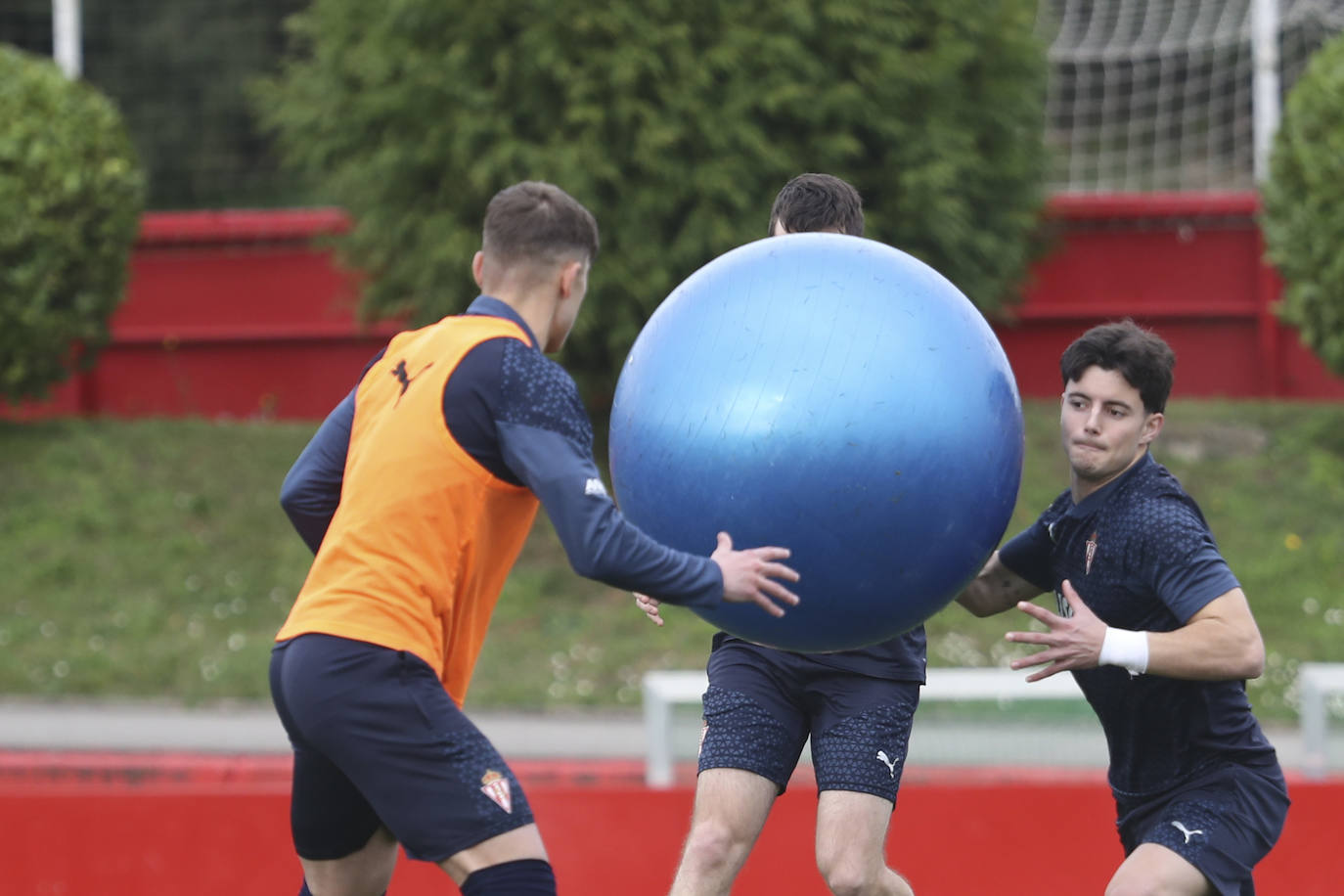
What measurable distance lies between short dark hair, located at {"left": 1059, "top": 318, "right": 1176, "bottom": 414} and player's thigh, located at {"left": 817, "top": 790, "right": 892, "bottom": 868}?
127 cm

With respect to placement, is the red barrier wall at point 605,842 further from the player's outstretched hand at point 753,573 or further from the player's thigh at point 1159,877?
the player's outstretched hand at point 753,573

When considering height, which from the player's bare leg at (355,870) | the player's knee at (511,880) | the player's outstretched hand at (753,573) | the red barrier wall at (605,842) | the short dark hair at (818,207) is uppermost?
the short dark hair at (818,207)

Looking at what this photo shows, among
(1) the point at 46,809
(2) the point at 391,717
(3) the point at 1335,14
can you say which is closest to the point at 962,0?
(3) the point at 1335,14

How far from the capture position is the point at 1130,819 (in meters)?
4.36

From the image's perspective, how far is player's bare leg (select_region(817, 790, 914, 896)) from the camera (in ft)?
14.3

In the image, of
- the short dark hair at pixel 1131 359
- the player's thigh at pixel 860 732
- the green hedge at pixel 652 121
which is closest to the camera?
the short dark hair at pixel 1131 359

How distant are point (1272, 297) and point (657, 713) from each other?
9016mm

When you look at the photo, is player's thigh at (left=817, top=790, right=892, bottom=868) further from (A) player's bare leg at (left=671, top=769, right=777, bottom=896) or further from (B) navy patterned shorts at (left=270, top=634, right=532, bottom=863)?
(B) navy patterned shorts at (left=270, top=634, right=532, bottom=863)

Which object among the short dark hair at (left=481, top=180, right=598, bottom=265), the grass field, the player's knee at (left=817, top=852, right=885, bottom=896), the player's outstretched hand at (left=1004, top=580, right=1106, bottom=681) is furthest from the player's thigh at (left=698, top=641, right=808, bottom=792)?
the grass field

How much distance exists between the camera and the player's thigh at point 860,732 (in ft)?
14.7

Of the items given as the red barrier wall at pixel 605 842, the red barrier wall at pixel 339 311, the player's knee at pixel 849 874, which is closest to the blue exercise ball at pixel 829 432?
the player's knee at pixel 849 874

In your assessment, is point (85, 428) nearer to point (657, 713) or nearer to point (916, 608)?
point (657, 713)

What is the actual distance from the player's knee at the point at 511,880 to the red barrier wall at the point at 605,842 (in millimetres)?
2453

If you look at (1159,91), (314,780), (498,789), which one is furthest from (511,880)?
(1159,91)
